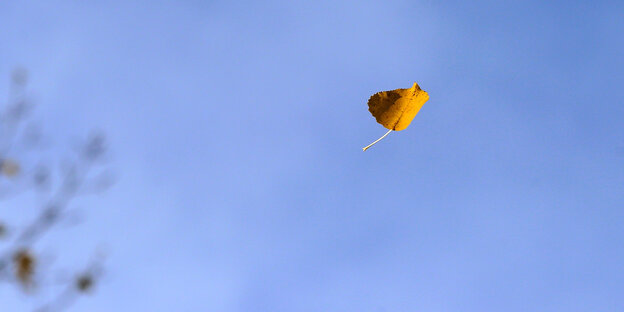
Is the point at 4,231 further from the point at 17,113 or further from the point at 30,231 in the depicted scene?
the point at 17,113

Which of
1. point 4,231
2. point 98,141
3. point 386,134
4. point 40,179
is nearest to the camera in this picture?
point 4,231

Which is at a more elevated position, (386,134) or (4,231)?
(386,134)

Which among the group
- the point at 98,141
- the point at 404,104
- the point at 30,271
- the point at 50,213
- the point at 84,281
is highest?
the point at 404,104

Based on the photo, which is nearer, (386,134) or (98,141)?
(98,141)

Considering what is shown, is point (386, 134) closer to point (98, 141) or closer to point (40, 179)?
point (98, 141)

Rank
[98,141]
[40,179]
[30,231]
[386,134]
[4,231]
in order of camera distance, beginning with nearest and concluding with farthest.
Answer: [4,231] → [30,231] → [40,179] → [98,141] → [386,134]

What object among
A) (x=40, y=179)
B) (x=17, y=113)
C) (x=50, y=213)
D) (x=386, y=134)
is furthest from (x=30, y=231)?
(x=386, y=134)

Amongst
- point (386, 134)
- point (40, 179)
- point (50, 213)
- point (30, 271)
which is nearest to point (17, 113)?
point (40, 179)
